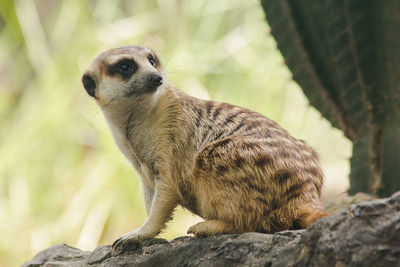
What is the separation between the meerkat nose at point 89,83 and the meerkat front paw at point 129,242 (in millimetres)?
917

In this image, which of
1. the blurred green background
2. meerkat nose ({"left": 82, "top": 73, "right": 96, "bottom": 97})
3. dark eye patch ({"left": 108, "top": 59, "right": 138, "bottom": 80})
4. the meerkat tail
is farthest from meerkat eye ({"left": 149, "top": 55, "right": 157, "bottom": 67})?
the blurred green background

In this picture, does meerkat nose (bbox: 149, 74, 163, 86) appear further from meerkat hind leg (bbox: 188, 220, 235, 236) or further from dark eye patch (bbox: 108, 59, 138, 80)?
meerkat hind leg (bbox: 188, 220, 235, 236)

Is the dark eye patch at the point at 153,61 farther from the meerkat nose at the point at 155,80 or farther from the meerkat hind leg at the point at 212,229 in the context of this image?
the meerkat hind leg at the point at 212,229

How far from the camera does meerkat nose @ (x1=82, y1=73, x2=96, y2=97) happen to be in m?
3.18

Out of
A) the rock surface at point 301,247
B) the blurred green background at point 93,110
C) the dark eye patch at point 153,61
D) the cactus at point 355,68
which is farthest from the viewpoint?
the blurred green background at point 93,110

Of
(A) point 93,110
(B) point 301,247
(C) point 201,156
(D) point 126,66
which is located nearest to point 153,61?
(D) point 126,66

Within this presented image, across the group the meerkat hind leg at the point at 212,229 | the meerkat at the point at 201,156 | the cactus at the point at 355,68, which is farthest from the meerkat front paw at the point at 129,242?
the cactus at the point at 355,68

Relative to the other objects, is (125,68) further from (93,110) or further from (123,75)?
(93,110)

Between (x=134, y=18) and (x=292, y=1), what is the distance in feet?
13.0

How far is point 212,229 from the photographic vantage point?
252cm

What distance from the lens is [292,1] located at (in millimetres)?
3572

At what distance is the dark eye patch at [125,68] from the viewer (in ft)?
9.87

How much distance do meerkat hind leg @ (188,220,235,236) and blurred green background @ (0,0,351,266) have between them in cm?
310

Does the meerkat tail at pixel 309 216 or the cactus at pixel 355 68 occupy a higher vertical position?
the cactus at pixel 355 68
